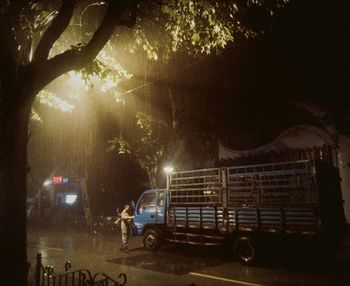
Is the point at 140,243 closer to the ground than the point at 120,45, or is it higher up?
closer to the ground

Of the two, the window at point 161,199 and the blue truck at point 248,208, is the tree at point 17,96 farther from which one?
the window at point 161,199

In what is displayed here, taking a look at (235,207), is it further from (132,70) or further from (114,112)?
(114,112)

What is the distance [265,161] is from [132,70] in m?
8.08

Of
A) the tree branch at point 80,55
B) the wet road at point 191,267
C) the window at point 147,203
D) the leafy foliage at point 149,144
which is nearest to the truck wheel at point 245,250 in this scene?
the wet road at point 191,267

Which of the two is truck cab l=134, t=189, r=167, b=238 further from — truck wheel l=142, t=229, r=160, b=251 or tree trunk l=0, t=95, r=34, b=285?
tree trunk l=0, t=95, r=34, b=285

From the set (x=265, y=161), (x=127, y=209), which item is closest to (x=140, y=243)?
(x=127, y=209)

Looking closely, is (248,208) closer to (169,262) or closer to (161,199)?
(169,262)

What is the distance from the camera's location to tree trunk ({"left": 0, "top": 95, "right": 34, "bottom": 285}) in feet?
14.5

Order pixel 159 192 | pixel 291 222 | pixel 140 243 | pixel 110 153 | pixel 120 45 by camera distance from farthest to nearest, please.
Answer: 1. pixel 110 153
2. pixel 140 243
3. pixel 159 192
4. pixel 291 222
5. pixel 120 45

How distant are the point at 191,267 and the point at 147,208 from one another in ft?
13.5

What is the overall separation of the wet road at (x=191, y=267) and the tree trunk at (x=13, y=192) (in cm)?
451

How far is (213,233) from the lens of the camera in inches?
459

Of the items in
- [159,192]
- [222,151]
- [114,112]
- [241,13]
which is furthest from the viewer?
[114,112]

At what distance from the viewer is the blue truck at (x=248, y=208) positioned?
31.4 ft
